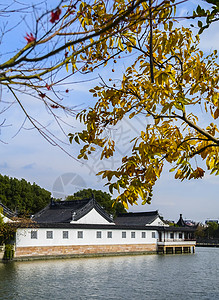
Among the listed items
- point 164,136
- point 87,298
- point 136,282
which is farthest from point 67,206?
point 164,136

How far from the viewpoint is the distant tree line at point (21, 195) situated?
41.2 meters

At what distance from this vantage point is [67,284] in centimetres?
1513

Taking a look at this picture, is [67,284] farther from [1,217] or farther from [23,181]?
[23,181]

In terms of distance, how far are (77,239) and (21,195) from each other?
51.8 ft

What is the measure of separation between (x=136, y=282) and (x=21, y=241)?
11.7 metres

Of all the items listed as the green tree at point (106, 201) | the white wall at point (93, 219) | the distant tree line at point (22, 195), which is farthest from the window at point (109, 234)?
the green tree at point (106, 201)

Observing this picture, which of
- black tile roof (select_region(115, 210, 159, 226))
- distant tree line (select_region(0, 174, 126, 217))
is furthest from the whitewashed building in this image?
distant tree line (select_region(0, 174, 126, 217))

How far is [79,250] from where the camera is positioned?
28828 millimetres

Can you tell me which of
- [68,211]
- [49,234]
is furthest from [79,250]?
[68,211]

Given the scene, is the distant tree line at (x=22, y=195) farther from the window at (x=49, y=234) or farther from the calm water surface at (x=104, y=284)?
the calm water surface at (x=104, y=284)

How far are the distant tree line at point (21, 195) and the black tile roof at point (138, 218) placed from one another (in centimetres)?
927

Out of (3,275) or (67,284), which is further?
(3,275)

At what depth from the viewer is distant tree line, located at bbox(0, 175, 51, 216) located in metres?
41.2

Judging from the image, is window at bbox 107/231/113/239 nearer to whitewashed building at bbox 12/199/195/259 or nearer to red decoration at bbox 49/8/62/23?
whitewashed building at bbox 12/199/195/259
